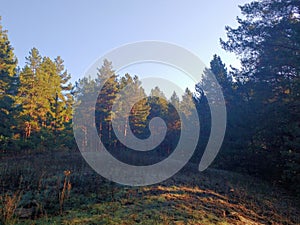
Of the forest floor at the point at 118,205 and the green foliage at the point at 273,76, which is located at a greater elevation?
the green foliage at the point at 273,76

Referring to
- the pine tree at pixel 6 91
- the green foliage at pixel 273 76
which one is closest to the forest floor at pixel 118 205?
the green foliage at pixel 273 76

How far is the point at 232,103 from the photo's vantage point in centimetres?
2075

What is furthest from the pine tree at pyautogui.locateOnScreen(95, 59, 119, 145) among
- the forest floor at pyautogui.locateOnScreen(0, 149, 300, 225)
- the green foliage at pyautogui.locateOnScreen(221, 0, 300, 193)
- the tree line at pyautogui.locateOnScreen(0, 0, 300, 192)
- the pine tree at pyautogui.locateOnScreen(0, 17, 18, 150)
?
the forest floor at pyautogui.locateOnScreen(0, 149, 300, 225)

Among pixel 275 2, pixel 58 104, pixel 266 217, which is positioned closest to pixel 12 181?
pixel 266 217

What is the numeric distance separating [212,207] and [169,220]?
207cm

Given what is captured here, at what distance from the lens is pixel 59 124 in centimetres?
2798

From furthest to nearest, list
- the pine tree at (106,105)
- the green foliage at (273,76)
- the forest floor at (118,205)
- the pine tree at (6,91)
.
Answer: the pine tree at (106,105) < the pine tree at (6,91) < the green foliage at (273,76) < the forest floor at (118,205)

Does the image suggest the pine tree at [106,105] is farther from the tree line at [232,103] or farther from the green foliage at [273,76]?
the green foliage at [273,76]

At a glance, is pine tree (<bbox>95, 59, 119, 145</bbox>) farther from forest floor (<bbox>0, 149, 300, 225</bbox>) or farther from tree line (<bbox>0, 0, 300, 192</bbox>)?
forest floor (<bbox>0, 149, 300, 225</bbox>)

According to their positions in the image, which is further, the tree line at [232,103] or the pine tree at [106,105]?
the pine tree at [106,105]

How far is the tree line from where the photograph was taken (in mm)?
11859

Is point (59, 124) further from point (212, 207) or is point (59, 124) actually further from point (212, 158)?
point (212, 207)

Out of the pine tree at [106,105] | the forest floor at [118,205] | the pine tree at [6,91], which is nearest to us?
the forest floor at [118,205]

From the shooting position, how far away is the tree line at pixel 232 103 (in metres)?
11.9
